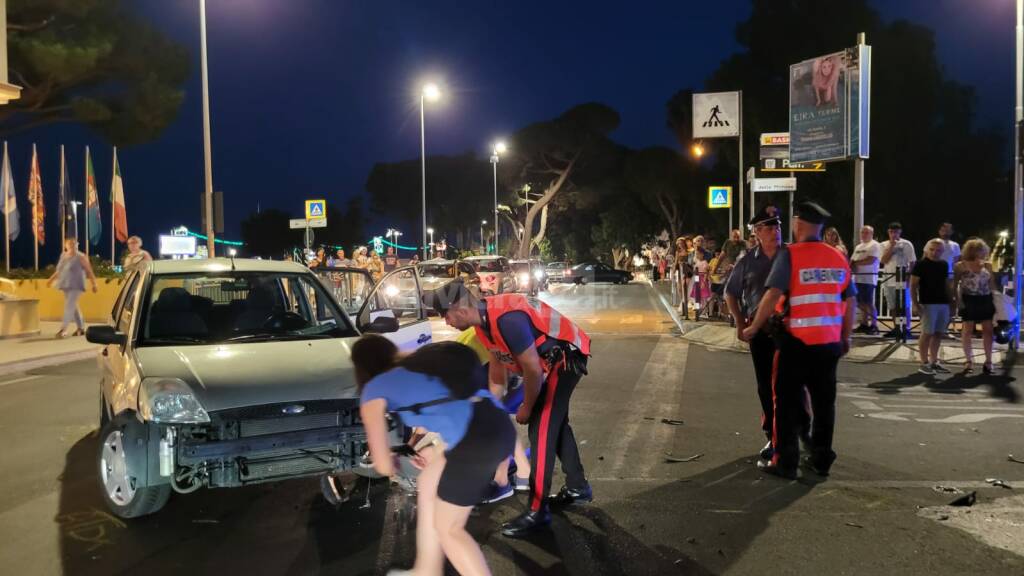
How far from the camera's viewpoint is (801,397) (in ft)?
19.0

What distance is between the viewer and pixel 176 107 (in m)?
26.9

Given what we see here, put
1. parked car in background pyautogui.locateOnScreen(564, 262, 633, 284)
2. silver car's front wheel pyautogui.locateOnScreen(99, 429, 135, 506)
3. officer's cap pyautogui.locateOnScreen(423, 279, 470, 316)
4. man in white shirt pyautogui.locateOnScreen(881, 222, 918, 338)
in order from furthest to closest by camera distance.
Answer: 1. parked car in background pyautogui.locateOnScreen(564, 262, 633, 284)
2. man in white shirt pyautogui.locateOnScreen(881, 222, 918, 338)
3. silver car's front wheel pyautogui.locateOnScreen(99, 429, 135, 506)
4. officer's cap pyautogui.locateOnScreen(423, 279, 470, 316)

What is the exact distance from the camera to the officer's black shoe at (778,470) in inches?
223

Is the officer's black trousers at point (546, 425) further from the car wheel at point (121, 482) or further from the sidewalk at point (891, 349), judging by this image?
the sidewalk at point (891, 349)

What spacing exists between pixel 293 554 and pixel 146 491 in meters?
1.04

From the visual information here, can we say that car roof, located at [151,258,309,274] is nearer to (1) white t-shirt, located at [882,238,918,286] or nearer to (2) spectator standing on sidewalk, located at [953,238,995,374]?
(2) spectator standing on sidewalk, located at [953,238,995,374]

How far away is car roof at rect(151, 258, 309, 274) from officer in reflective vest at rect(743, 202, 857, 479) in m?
3.67

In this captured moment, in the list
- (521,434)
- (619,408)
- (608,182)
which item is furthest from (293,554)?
(608,182)

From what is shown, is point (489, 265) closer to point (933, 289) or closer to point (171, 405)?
point (933, 289)

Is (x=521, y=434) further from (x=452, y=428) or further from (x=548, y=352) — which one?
(x=452, y=428)

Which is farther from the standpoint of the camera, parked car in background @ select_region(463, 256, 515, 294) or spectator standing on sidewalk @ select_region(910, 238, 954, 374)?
parked car in background @ select_region(463, 256, 515, 294)

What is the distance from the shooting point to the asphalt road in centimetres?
420

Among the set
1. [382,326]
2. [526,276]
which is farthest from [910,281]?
[526,276]

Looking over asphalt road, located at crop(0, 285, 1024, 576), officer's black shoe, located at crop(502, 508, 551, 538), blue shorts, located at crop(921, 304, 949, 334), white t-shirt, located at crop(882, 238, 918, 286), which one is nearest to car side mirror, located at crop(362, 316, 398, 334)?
asphalt road, located at crop(0, 285, 1024, 576)
